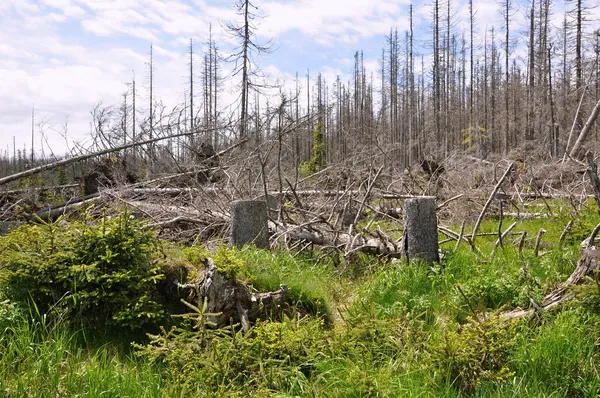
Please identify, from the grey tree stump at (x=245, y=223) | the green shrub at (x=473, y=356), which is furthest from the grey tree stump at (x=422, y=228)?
the green shrub at (x=473, y=356)

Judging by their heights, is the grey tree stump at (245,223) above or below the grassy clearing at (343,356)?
above

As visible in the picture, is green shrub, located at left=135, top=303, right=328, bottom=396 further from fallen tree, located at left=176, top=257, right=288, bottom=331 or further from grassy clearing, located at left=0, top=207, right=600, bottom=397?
fallen tree, located at left=176, top=257, right=288, bottom=331

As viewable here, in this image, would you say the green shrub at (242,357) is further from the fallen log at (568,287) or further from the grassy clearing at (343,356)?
the fallen log at (568,287)

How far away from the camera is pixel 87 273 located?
3965 millimetres

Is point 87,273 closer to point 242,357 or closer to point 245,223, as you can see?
point 242,357

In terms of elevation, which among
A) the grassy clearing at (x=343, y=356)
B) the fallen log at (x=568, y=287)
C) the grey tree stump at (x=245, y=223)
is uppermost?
the grey tree stump at (x=245, y=223)

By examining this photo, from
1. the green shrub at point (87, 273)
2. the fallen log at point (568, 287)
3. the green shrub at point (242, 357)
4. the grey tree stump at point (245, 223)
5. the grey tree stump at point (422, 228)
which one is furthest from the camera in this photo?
the grey tree stump at point (245, 223)

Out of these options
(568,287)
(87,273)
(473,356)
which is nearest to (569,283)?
(568,287)

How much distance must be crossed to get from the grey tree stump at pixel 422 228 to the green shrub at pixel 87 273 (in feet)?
9.63

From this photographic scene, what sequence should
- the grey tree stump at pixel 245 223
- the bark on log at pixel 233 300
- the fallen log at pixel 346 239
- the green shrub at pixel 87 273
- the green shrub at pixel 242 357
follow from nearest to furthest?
1. the green shrub at pixel 242 357
2. the green shrub at pixel 87 273
3. the bark on log at pixel 233 300
4. the grey tree stump at pixel 245 223
5. the fallen log at pixel 346 239

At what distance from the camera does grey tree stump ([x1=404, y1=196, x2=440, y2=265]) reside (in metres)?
5.50

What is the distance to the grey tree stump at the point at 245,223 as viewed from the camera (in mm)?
6172

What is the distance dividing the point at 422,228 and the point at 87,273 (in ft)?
12.0

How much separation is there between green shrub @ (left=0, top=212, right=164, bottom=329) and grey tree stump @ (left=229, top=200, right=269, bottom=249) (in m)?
1.84
